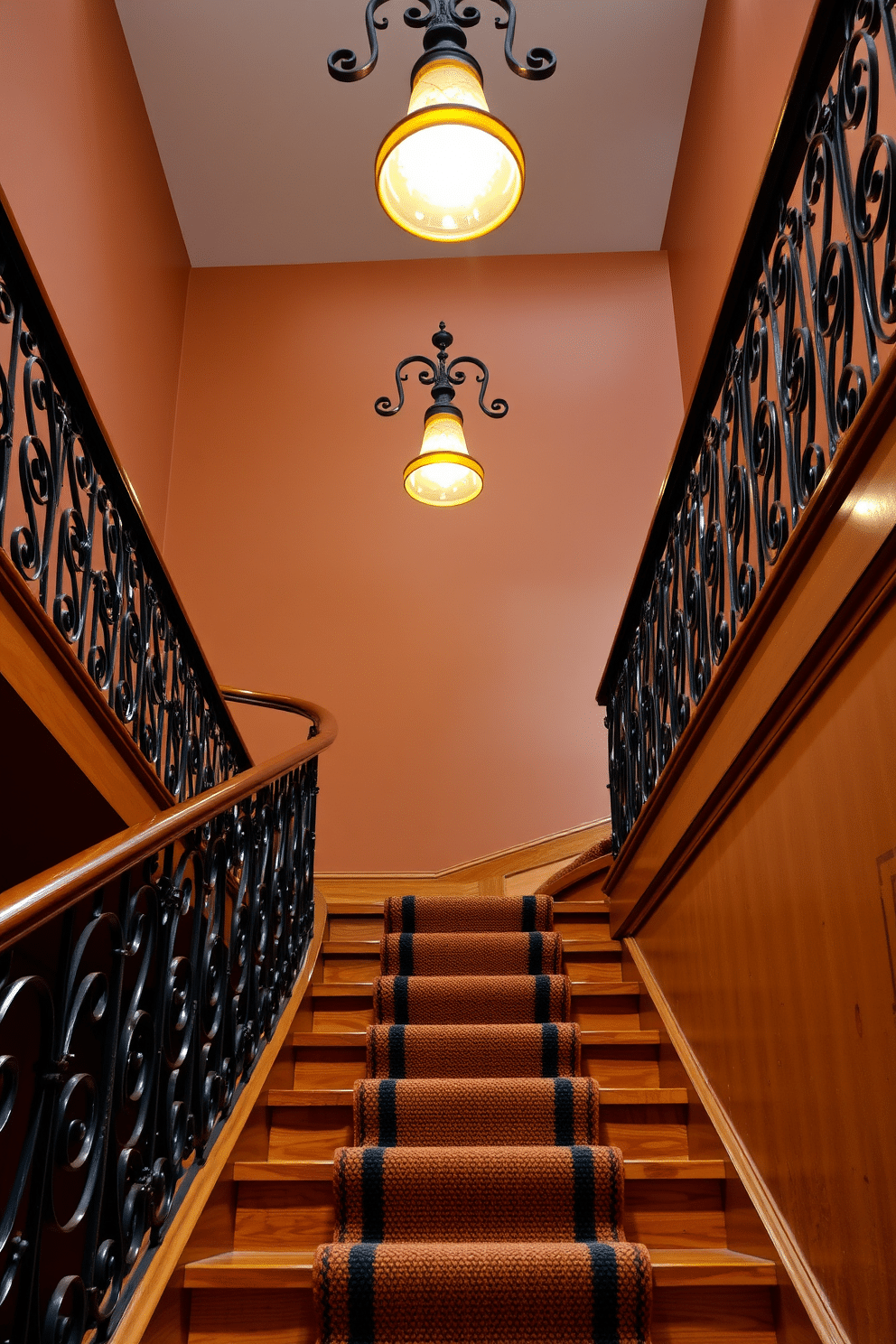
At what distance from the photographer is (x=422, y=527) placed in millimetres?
6719

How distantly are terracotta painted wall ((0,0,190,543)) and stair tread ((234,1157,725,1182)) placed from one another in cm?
292

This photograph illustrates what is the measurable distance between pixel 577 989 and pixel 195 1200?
154cm

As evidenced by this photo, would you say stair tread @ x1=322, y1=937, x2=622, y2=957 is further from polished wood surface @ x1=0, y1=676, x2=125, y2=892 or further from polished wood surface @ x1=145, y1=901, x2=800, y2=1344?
polished wood surface @ x1=0, y1=676, x2=125, y2=892

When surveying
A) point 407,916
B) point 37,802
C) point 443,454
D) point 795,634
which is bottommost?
point 407,916

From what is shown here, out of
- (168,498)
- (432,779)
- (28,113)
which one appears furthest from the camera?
(168,498)

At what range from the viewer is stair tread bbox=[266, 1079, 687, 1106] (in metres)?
2.89

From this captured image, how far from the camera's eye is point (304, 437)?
7.02 meters

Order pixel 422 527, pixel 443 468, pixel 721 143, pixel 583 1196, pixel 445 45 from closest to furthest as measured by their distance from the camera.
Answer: pixel 583 1196 → pixel 445 45 → pixel 443 468 → pixel 721 143 → pixel 422 527

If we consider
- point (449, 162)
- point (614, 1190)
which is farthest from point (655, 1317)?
point (449, 162)

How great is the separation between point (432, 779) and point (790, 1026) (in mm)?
4050

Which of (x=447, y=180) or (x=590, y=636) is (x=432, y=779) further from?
(x=447, y=180)

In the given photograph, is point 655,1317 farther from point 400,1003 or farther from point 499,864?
point 499,864

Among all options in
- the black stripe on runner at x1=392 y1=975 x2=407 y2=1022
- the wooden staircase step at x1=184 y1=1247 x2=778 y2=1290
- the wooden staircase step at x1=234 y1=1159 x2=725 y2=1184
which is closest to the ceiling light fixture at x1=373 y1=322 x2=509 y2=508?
the black stripe on runner at x1=392 y1=975 x2=407 y2=1022

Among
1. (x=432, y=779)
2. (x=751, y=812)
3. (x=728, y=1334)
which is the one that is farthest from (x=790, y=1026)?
(x=432, y=779)
